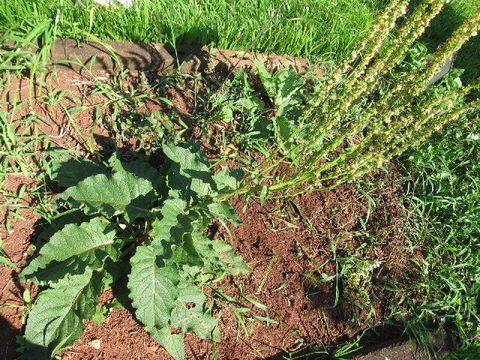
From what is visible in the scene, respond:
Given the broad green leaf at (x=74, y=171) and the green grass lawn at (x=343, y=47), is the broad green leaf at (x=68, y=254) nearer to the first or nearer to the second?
the broad green leaf at (x=74, y=171)

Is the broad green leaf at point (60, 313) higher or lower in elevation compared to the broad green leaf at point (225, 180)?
lower

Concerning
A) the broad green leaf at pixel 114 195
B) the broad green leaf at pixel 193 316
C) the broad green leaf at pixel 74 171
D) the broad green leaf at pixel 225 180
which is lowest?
the broad green leaf at pixel 193 316

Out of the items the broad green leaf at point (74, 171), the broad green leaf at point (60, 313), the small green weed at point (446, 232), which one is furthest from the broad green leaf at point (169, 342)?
the small green weed at point (446, 232)

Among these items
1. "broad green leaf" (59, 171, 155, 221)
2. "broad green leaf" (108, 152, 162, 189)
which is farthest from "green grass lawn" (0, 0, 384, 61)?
"broad green leaf" (59, 171, 155, 221)

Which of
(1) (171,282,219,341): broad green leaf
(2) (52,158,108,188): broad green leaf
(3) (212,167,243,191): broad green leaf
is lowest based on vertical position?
(1) (171,282,219,341): broad green leaf

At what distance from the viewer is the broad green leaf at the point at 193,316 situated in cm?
224

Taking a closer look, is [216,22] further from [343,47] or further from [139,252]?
[139,252]

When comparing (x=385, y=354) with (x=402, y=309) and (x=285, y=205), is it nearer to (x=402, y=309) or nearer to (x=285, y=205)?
(x=402, y=309)

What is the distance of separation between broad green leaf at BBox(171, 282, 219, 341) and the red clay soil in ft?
0.39

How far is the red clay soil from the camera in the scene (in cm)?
223

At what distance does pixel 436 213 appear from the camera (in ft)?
10.6

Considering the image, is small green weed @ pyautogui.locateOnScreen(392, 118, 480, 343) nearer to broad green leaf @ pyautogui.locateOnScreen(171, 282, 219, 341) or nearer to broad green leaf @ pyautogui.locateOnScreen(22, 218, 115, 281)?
broad green leaf @ pyautogui.locateOnScreen(171, 282, 219, 341)

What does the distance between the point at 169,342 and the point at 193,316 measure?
17 centimetres

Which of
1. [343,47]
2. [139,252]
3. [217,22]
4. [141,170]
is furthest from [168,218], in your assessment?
[343,47]
